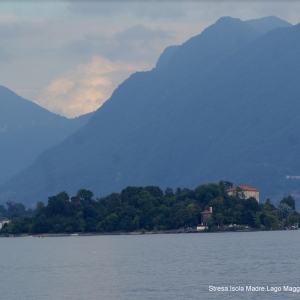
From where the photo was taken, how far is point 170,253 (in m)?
112

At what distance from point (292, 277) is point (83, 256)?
141ft

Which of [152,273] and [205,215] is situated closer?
[152,273]

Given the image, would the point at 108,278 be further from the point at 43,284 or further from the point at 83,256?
the point at 83,256

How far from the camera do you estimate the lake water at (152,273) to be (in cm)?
6906

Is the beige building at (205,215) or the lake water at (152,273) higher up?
the beige building at (205,215)

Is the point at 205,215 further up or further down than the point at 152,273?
further up

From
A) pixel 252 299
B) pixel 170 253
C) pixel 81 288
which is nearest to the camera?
pixel 252 299

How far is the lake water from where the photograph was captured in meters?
69.1

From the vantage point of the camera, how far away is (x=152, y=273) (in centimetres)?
8381

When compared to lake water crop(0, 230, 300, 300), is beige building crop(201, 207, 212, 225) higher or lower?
higher

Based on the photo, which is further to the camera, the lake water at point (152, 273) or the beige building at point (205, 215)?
the beige building at point (205, 215)

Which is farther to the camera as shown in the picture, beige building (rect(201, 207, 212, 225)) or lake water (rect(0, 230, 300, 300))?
beige building (rect(201, 207, 212, 225))

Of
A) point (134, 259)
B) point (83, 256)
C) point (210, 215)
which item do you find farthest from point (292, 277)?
point (210, 215)

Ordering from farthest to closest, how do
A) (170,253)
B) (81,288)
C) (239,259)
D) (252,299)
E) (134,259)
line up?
(170,253) → (134,259) → (239,259) → (81,288) → (252,299)
